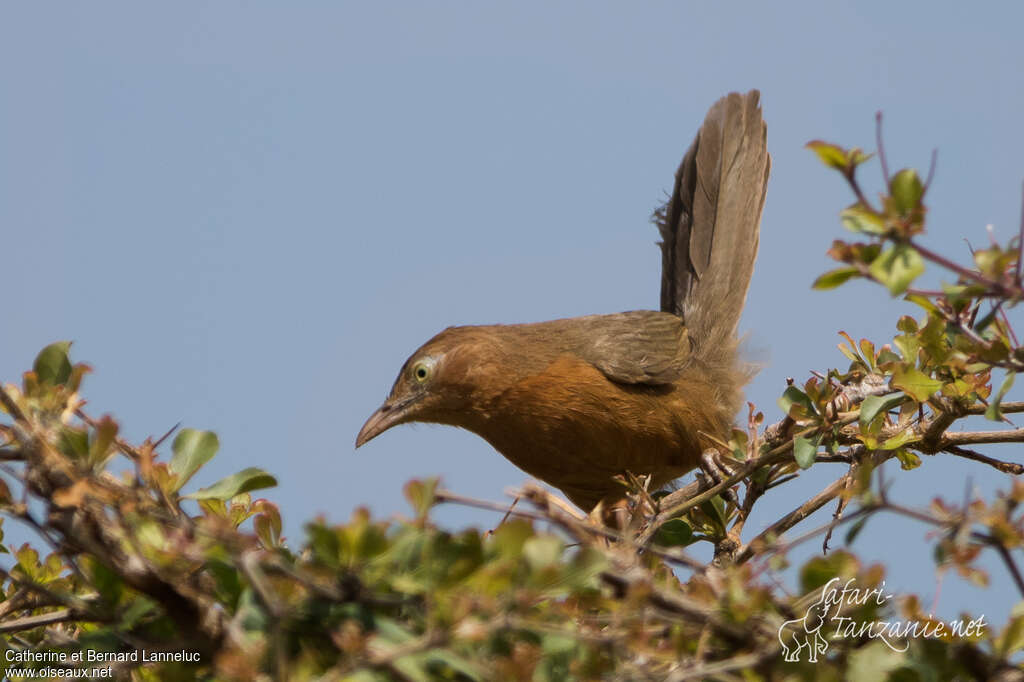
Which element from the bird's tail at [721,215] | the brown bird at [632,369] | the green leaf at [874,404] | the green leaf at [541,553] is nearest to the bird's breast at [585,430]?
the brown bird at [632,369]

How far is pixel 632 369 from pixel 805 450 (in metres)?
2.71

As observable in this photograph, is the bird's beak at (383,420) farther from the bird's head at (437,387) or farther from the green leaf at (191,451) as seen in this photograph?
the green leaf at (191,451)

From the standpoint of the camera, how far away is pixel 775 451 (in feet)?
12.5

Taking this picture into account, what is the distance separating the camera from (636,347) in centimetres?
637

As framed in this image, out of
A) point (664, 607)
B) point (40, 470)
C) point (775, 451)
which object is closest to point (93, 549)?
point (40, 470)

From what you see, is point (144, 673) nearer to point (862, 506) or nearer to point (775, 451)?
point (862, 506)

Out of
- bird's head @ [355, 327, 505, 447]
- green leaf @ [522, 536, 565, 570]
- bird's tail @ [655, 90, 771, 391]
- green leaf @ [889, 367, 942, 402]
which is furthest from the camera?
bird's tail @ [655, 90, 771, 391]

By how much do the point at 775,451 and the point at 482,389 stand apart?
2.38m

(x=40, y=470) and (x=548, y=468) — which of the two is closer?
(x=40, y=470)

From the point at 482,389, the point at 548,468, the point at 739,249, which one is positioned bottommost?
the point at 548,468

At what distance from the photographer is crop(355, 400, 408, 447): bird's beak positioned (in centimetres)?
602

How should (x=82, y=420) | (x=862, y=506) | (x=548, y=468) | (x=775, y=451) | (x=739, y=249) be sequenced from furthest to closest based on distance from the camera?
1. (x=739, y=249)
2. (x=548, y=468)
3. (x=775, y=451)
4. (x=82, y=420)
5. (x=862, y=506)

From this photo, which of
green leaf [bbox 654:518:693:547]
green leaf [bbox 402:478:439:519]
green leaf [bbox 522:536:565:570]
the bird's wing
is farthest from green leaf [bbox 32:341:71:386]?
the bird's wing

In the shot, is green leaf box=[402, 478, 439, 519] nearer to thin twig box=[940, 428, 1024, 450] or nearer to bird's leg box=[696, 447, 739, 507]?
thin twig box=[940, 428, 1024, 450]
